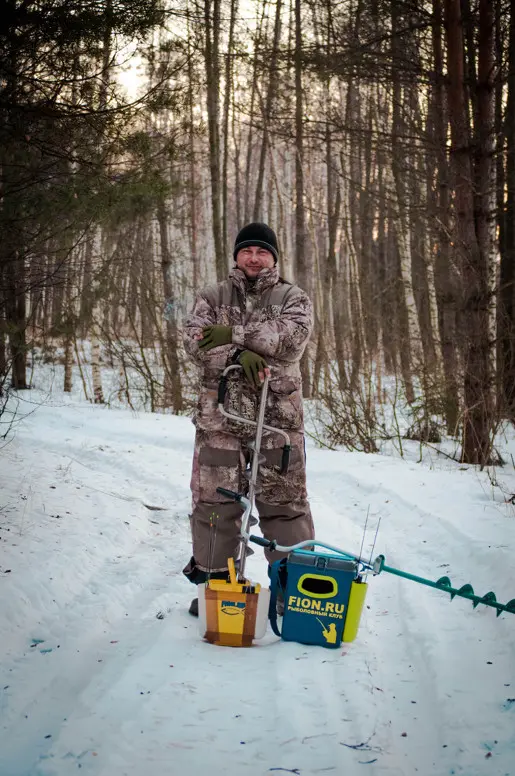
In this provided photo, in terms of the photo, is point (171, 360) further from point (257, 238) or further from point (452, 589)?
point (452, 589)

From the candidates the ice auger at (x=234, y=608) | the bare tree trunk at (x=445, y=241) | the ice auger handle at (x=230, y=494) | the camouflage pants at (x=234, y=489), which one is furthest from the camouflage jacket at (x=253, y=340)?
the bare tree trunk at (x=445, y=241)

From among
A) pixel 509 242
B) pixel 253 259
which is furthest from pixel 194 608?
pixel 509 242

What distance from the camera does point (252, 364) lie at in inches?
124

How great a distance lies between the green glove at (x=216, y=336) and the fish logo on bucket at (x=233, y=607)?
4.25ft

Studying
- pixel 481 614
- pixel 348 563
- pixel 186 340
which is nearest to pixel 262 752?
pixel 348 563

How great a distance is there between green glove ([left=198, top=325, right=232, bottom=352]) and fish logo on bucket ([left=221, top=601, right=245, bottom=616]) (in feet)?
4.25

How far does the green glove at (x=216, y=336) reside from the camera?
3.21 meters

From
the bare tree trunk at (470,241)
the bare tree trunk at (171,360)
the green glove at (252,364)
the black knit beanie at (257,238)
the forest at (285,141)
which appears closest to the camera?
the green glove at (252,364)

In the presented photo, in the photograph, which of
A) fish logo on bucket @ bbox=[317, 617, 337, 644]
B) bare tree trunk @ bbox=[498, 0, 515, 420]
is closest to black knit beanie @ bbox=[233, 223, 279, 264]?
fish logo on bucket @ bbox=[317, 617, 337, 644]

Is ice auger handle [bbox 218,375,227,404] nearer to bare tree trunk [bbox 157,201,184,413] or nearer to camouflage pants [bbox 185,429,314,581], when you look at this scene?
camouflage pants [bbox 185,429,314,581]

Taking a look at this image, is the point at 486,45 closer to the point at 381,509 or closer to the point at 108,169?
the point at 108,169

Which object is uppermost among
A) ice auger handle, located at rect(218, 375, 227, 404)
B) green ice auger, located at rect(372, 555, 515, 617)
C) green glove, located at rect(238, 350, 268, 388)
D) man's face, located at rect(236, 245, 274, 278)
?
man's face, located at rect(236, 245, 274, 278)

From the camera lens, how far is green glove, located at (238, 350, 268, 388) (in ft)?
10.3

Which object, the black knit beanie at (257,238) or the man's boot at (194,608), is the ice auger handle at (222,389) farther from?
the man's boot at (194,608)
